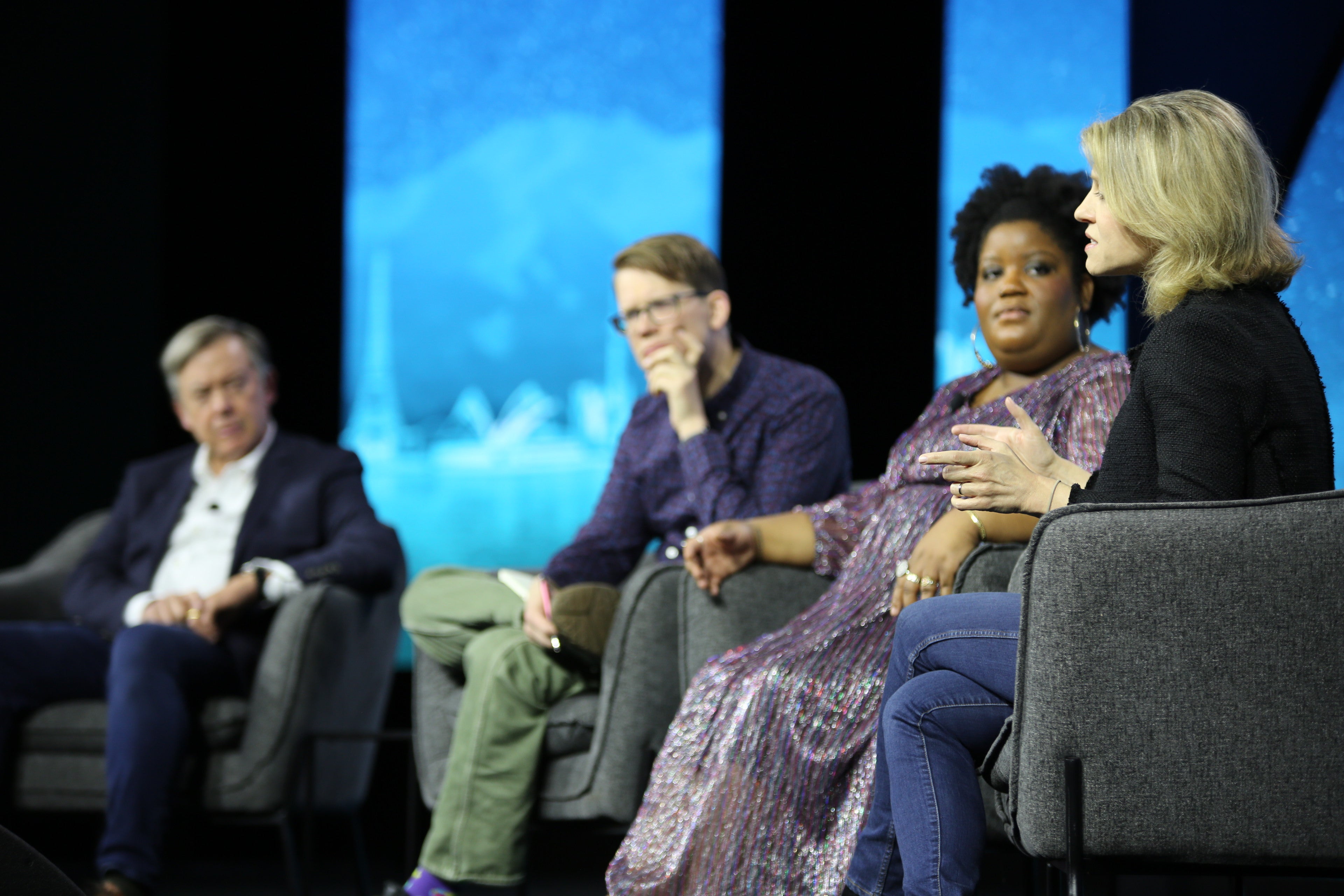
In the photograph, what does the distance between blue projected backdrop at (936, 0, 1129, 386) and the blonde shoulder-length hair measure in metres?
2.42

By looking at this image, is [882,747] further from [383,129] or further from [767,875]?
[383,129]

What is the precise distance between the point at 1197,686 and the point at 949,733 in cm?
34

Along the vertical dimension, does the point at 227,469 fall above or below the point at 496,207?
below

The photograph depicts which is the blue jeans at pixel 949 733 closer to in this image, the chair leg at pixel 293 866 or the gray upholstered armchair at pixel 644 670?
the gray upholstered armchair at pixel 644 670

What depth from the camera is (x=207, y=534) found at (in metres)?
3.11

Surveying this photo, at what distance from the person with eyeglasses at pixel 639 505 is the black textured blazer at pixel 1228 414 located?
105 centimetres

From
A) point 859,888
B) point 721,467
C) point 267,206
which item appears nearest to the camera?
point 859,888

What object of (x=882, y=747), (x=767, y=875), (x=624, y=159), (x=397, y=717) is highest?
(x=624, y=159)

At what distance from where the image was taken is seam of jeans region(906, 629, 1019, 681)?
1.53m

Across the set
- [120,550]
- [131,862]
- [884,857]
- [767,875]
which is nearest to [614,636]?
[767,875]

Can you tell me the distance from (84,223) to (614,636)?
9.04ft

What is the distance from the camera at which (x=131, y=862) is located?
7.85 feet

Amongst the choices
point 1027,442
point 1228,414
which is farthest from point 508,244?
point 1228,414

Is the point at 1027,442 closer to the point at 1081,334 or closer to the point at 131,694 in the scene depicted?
the point at 1081,334
